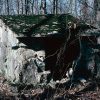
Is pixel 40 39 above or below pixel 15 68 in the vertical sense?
above

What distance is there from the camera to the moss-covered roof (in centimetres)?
1040

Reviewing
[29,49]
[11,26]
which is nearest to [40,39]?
[29,49]

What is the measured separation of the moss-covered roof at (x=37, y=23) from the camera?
10395mm

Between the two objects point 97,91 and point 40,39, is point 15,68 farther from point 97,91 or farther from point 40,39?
point 97,91


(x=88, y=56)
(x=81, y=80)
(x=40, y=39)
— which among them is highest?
(x=40, y=39)

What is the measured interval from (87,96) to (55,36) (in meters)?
2.88

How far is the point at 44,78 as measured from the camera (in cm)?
1052

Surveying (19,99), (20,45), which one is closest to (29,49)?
(20,45)

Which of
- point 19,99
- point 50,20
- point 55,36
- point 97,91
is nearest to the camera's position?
point 19,99

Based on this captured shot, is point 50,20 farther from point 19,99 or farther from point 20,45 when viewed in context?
point 19,99

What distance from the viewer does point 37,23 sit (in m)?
11.2

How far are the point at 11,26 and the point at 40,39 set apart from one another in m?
1.23

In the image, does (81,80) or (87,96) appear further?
(81,80)

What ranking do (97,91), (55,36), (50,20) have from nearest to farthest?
(97,91) → (55,36) → (50,20)
